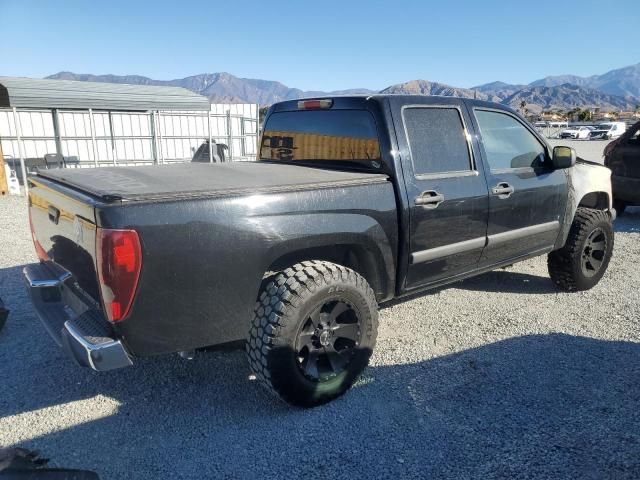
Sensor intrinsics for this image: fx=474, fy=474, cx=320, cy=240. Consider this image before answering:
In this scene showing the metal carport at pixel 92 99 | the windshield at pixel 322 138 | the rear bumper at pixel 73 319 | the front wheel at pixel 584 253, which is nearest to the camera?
the rear bumper at pixel 73 319

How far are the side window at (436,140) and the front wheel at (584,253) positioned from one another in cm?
178

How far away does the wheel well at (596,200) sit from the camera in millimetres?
5033

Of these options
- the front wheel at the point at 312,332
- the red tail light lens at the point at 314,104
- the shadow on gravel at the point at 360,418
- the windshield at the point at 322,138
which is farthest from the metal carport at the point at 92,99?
the front wheel at the point at 312,332

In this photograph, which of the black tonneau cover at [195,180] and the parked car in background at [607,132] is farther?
the parked car in background at [607,132]

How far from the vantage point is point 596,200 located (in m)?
5.15

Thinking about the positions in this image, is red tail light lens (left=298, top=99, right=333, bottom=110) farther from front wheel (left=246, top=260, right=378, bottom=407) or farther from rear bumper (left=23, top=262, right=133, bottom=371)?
rear bumper (left=23, top=262, right=133, bottom=371)

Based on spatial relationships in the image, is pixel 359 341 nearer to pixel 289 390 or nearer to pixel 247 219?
pixel 289 390

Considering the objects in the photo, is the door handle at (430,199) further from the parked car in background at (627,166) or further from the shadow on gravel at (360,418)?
the parked car in background at (627,166)

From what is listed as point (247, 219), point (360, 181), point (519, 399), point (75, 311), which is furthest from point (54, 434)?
point (519, 399)

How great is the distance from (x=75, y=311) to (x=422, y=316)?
2824mm

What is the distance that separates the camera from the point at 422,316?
4305 millimetres

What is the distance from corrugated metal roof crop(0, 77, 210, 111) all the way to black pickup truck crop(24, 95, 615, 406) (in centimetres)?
1349

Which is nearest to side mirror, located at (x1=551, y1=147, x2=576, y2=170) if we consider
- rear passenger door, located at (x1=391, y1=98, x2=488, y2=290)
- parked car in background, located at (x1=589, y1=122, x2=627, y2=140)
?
rear passenger door, located at (x1=391, y1=98, x2=488, y2=290)

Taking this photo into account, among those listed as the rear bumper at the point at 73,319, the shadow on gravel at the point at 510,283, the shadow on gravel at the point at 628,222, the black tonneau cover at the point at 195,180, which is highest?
the black tonneau cover at the point at 195,180
